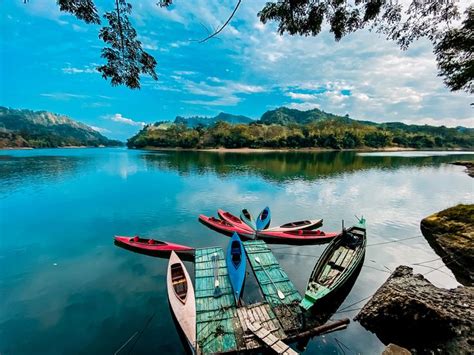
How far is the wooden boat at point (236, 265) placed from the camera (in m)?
10.2

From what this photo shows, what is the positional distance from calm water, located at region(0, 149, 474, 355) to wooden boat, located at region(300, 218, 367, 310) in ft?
4.03

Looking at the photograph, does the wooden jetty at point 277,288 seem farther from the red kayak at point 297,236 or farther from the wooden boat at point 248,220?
the wooden boat at point 248,220

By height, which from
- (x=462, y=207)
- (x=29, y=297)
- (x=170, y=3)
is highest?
(x=170, y=3)

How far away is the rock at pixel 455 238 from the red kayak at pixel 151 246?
1625cm

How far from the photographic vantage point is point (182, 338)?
8500 millimetres

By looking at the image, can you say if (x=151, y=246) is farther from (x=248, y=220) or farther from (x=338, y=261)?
(x=338, y=261)

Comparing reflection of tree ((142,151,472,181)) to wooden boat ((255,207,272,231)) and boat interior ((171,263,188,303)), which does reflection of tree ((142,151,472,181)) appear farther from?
Result: boat interior ((171,263,188,303))

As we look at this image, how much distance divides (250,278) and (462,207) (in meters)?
17.7

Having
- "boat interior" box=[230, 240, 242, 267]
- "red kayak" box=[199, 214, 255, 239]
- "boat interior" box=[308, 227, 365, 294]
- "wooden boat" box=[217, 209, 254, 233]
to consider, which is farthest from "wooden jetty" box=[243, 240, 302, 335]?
"wooden boat" box=[217, 209, 254, 233]

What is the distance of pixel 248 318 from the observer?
8617 mm

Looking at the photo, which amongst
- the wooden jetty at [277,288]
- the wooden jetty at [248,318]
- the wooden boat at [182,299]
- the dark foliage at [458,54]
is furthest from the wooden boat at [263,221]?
the dark foliage at [458,54]

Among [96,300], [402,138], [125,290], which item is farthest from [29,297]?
[402,138]

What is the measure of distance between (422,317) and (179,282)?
9971 millimetres

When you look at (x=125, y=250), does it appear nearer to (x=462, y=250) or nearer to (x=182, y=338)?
(x=182, y=338)
